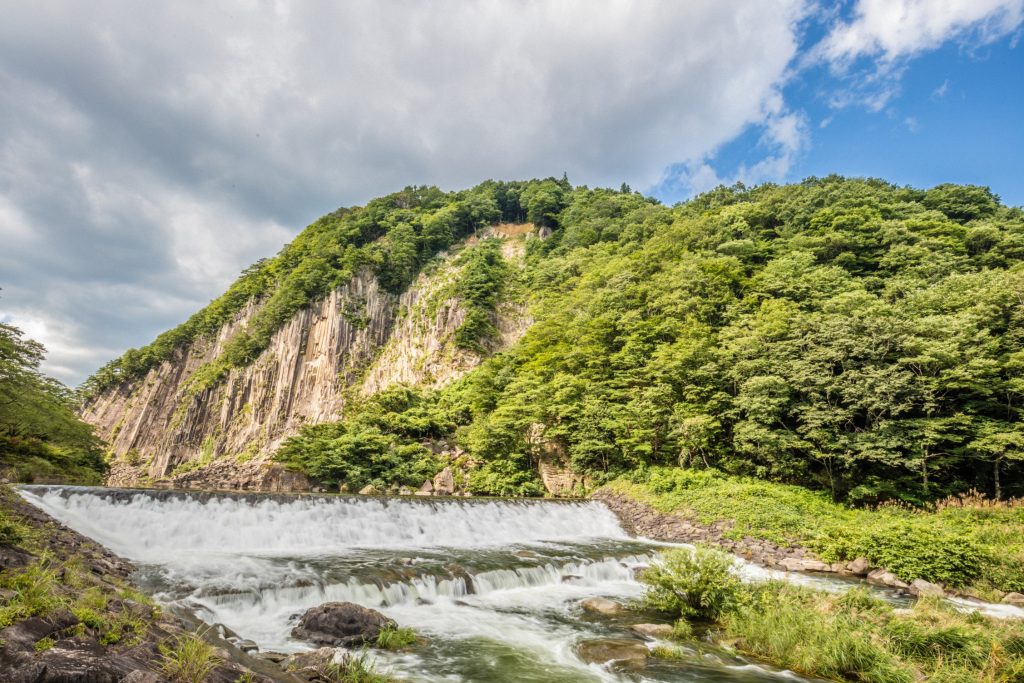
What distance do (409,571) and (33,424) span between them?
86.2 ft

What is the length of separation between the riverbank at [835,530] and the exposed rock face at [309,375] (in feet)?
94.6

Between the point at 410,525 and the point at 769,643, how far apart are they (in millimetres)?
11611

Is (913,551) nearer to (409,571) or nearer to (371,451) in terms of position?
(409,571)

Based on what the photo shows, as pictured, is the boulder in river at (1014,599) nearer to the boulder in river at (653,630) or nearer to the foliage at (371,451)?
the boulder in river at (653,630)

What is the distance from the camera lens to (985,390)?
1806cm

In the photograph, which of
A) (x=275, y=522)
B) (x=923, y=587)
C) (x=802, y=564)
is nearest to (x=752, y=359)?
(x=802, y=564)

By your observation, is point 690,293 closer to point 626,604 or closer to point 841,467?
point 841,467

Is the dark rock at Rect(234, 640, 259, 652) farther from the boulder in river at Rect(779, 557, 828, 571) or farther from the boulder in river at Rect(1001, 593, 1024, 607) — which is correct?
the boulder in river at Rect(1001, 593, 1024, 607)

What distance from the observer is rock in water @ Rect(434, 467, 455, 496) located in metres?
30.0

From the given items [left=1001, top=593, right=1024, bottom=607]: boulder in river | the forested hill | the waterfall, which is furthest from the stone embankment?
the forested hill

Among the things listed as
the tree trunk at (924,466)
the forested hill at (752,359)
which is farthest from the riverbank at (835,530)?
the forested hill at (752,359)

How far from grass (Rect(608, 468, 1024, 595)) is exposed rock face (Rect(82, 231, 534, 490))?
29.5 m

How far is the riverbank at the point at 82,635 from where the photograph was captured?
3244mm

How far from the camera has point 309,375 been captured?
53562 mm
